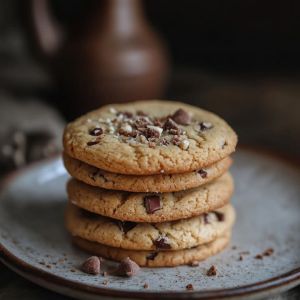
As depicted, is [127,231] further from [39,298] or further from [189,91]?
[189,91]

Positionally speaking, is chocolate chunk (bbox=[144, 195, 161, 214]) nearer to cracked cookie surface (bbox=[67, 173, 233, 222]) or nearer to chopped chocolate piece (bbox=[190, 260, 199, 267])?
cracked cookie surface (bbox=[67, 173, 233, 222])

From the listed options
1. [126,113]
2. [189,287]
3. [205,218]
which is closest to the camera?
[189,287]

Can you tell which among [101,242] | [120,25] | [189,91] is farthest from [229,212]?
[189,91]

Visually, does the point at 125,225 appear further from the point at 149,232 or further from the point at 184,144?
the point at 184,144

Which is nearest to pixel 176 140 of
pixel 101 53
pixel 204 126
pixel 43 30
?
pixel 204 126

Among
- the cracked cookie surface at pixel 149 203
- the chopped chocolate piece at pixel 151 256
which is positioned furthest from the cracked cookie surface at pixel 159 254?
the cracked cookie surface at pixel 149 203

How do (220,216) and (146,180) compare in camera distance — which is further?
(220,216)

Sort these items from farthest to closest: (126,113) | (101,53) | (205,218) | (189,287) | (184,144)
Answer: (101,53)
(126,113)
(205,218)
(184,144)
(189,287)
